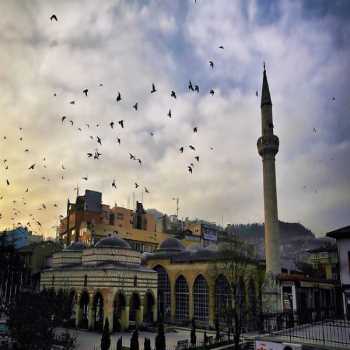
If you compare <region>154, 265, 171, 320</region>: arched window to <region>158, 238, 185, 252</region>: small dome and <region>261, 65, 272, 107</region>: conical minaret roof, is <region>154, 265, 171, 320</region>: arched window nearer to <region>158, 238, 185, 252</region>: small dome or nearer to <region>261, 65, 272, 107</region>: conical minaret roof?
<region>158, 238, 185, 252</region>: small dome

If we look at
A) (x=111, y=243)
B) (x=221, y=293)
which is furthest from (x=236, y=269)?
(x=111, y=243)

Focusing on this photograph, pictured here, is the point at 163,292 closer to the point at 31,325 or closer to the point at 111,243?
the point at 111,243

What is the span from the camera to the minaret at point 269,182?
1515 inches

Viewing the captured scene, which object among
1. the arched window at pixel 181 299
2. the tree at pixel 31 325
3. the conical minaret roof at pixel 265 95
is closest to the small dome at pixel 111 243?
the arched window at pixel 181 299

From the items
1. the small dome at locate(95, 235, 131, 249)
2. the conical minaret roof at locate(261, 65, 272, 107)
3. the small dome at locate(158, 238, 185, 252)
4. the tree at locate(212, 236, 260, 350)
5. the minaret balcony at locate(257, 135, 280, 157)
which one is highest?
the conical minaret roof at locate(261, 65, 272, 107)

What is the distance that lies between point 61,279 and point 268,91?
1144 inches

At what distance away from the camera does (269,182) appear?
39.6 metres

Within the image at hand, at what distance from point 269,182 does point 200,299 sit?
1414 centimetres

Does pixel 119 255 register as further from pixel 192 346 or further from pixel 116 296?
pixel 192 346

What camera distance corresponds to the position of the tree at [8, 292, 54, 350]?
17859mm

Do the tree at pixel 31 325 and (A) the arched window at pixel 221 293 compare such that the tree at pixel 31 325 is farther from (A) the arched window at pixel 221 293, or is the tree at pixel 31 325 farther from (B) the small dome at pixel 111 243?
(A) the arched window at pixel 221 293

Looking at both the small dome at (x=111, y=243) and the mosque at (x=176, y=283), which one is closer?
the mosque at (x=176, y=283)

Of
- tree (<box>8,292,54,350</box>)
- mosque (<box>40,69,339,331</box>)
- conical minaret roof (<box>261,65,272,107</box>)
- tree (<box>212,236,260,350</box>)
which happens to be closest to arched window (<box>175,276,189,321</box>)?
mosque (<box>40,69,339,331</box>)

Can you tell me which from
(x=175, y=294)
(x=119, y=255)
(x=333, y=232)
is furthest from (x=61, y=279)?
(x=333, y=232)
